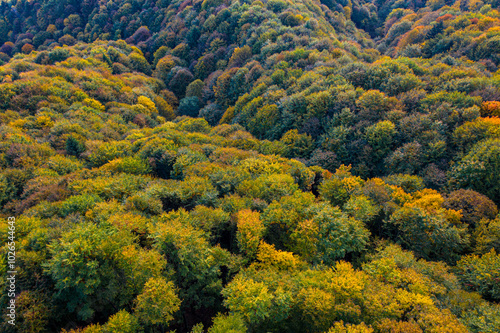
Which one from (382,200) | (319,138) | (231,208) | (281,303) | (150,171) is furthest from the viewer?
(319,138)

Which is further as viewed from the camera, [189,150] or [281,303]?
[189,150]

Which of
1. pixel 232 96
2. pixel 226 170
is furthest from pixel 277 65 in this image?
pixel 226 170

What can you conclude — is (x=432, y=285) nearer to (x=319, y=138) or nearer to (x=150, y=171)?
(x=319, y=138)

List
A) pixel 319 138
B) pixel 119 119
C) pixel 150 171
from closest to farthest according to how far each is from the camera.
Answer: pixel 150 171
pixel 319 138
pixel 119 119

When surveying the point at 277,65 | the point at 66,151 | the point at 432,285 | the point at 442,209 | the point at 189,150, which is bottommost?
the point at 66,151

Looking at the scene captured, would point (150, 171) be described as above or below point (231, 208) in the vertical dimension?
below

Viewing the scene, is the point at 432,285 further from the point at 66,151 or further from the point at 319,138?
the point at 66,151
